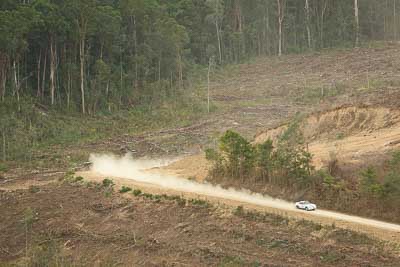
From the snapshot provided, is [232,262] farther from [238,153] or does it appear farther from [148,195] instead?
[238,153]

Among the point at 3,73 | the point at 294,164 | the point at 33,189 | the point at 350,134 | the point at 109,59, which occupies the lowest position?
the point at 33,189

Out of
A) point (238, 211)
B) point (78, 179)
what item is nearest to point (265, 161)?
point (238, 211)

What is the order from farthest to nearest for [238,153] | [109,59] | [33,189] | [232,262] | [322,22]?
[322,22] < [109,59] < [33,189] < [238,153] < [232,262]

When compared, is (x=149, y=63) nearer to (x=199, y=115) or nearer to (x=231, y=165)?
(x=199, y=115)

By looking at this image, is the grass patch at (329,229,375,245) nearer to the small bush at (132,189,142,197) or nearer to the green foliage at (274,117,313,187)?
the green foliage at (274,117,313,187)

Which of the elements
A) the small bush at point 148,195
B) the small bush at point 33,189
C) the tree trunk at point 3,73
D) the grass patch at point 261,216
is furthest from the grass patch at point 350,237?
the tree trunk at point 3,73

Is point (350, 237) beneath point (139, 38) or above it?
beneath
